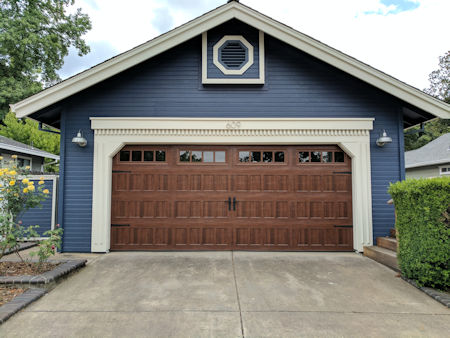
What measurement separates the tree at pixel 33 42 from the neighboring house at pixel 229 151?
1407cm

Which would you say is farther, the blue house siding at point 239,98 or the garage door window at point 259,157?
the garage door window at point 259,157

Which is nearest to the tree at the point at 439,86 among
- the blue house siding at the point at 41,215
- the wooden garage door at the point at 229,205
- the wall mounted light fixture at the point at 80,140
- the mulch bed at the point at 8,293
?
the wooden garage door at the point at 229,205

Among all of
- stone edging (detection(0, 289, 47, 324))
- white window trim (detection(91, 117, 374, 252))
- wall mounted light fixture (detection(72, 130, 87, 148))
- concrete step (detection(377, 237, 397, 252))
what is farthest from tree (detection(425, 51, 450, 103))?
stone edging (detection(0, 289, 47, 324))

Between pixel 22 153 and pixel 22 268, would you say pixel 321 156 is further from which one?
pixel 22 153

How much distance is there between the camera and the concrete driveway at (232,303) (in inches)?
96.1

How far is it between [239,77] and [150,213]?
3.36 m

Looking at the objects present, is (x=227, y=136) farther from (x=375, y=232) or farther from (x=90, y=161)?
(x=375, y=232)

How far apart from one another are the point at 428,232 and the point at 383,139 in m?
2.19

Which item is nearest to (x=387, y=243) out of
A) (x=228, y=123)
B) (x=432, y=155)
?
(x=228, y=123)

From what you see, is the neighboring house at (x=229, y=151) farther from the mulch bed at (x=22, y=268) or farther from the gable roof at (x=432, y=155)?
the gable roof at (x=432, y=155)

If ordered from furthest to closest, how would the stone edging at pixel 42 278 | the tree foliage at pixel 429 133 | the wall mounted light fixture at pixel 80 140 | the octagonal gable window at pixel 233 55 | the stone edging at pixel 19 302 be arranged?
1. the tree foliage at pixel 429 133
2. the octagonal gable window at pixel 233 55
3. the wall mounted light fixture at pixel 80 140
4. the stone edging at pixel 42 278
5. the stone edging at pixel 19 302

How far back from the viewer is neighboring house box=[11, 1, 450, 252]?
16.8ft

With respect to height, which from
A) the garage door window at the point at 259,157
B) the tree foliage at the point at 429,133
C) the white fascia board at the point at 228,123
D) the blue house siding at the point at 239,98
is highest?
the tree foliage at the point at 429,133

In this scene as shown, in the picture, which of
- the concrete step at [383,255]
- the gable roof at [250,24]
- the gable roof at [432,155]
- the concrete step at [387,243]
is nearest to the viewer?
the concrete step at [383,255]
